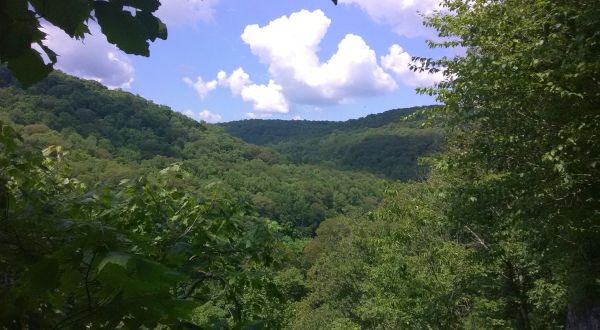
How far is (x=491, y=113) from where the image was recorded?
761cm

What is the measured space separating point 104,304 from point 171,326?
34 centimetres

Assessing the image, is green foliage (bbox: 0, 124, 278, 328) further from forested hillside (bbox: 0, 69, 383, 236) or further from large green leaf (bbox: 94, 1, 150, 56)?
forested hillside (bbox: 0, 69, 383, 236)

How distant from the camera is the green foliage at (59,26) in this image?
107cm

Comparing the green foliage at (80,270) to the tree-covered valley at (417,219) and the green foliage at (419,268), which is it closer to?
the tree-covered valley at (417,219)

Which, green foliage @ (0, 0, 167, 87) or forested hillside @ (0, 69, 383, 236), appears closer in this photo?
green foliage @ (0, 0, 167, 87)

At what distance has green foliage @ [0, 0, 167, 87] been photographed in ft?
3.50

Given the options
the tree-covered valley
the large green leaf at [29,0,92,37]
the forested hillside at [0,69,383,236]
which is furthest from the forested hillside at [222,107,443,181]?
the large green leaf at [29,0,92,37]

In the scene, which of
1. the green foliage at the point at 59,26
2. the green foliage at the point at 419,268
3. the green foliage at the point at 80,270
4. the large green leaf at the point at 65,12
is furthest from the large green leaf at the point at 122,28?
the green foliage at the point at 419,268

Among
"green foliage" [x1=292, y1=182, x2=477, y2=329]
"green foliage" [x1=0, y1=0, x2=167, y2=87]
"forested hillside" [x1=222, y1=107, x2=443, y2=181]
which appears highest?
"forested hillside" [x1=222, y1=107, x2=443, y2=181]

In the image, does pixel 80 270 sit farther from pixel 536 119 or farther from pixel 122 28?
pixel 536 119

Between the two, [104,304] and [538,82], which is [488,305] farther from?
[104,304]

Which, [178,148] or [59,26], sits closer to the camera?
[59,26]

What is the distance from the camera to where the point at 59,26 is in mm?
1077

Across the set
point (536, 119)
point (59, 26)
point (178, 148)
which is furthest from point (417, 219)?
point (178, 148)
